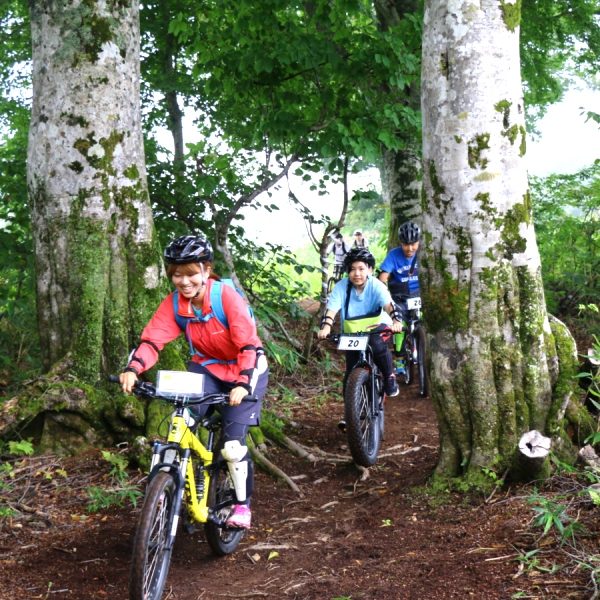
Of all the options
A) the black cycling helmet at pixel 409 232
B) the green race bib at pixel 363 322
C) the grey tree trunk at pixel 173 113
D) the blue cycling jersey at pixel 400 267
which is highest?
the grey tree trunk at pixel 173 113

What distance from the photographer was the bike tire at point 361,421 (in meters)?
6.48

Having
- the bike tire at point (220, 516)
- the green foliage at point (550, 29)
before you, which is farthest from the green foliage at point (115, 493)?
the green foliage at point (550, 29)

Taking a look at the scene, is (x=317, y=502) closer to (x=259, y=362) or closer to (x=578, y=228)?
(x=259, y=362)

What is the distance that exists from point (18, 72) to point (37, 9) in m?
8.99

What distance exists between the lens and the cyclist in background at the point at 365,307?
721 centimetres

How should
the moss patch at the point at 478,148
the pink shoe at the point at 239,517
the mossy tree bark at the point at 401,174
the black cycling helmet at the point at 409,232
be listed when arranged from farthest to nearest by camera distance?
the mossy tree bark at the point at 401,174, the black cycling helmet at the point at 409,232, the moss patch at the point at 478,148, the pink shoe at the point at 239,517

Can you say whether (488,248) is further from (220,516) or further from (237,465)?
(220,516)

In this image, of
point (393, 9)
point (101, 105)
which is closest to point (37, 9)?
point (101, 105)

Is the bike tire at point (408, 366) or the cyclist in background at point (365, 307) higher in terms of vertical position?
the cyclist in background at point (365, 307)

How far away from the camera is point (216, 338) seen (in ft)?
15.7

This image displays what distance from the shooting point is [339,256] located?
58.5 feet

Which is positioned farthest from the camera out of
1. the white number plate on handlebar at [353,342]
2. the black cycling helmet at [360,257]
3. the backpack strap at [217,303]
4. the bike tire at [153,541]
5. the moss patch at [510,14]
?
the black cycling helmet at [360,257]

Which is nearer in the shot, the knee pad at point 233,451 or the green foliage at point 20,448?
the knee pad at point 233,451

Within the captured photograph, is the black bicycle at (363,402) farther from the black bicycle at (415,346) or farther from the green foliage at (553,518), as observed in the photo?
the black bicycle at (415,346)
